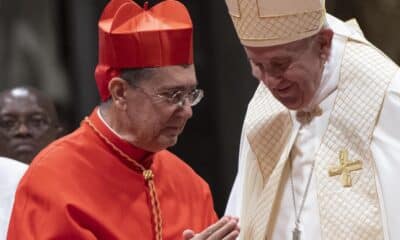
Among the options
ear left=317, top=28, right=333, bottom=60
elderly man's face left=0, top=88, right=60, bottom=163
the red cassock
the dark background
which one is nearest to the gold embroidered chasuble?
ear left=317, top=28, right=333, bottom=60

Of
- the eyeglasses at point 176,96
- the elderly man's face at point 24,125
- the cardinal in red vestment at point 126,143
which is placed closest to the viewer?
the cardinal in red vestment at point 126,143

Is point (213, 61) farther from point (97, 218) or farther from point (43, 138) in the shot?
point (97, 218)

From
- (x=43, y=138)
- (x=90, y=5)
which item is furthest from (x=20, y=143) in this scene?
(x=90, y=5)

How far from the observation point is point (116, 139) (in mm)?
4906

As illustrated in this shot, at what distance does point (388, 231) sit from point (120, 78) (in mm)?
1014

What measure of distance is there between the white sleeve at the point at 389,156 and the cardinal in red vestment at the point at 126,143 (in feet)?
2.03

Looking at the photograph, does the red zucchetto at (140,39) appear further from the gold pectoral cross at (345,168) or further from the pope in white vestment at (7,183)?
the pope in white vestment at (7,183)

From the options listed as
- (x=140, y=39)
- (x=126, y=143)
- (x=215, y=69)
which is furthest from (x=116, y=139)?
(x=215, y=69)

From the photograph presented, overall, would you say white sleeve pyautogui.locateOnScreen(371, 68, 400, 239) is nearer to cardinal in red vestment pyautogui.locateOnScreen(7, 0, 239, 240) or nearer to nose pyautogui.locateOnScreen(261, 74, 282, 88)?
nose pyautogui.locateOnScreen(261, 74, 282, 88)

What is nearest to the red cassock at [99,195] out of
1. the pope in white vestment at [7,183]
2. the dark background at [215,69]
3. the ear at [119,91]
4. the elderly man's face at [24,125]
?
the ear at [119,91]

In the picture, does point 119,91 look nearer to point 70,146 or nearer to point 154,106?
point 154,106

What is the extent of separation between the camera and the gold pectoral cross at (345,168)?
4.89m

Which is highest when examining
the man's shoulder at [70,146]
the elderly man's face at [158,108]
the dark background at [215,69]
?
the elderly man's face at [158,108]

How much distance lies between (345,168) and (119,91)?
2.61ft
